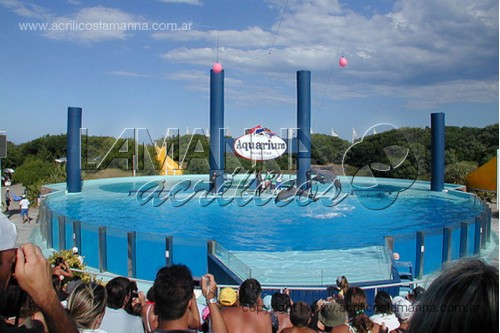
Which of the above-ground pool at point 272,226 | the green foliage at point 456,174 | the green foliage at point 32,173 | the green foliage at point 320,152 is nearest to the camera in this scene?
the above-ground pool at point 272,226

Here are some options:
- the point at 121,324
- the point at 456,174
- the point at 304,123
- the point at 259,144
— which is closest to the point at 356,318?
the point at 121,324

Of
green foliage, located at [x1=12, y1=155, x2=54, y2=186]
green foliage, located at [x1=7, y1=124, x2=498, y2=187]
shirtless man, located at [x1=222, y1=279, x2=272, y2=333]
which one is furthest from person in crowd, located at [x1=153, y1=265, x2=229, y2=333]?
green foliage, located at [x1=7, y1=124, x2=498, y2=187]

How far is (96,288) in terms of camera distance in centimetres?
249

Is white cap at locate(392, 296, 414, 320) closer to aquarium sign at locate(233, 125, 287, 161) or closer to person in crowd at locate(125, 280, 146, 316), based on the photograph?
person in crowd at locate(125, 280, 146, 316)

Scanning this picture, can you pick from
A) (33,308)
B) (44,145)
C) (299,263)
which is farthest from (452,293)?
(44,145)

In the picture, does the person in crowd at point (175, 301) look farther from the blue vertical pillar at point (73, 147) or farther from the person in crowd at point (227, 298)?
the blue vertical pillar at point (73, 147)

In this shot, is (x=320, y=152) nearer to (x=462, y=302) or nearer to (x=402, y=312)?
(x=402, y=312)

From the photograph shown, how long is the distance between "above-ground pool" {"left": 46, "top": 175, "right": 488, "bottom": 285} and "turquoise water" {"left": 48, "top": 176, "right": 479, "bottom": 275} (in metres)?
0.02

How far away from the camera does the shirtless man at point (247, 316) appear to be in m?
2.97

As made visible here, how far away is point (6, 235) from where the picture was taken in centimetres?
132

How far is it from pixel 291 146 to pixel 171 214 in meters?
5.69

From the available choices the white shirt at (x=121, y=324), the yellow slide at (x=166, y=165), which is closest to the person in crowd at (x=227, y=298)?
the white shirt at (x=121, y=324)

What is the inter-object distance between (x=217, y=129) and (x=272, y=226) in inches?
227

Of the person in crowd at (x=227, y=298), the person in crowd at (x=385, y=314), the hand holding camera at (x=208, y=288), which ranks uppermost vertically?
the hand holding camera at (x=208, y=288)
